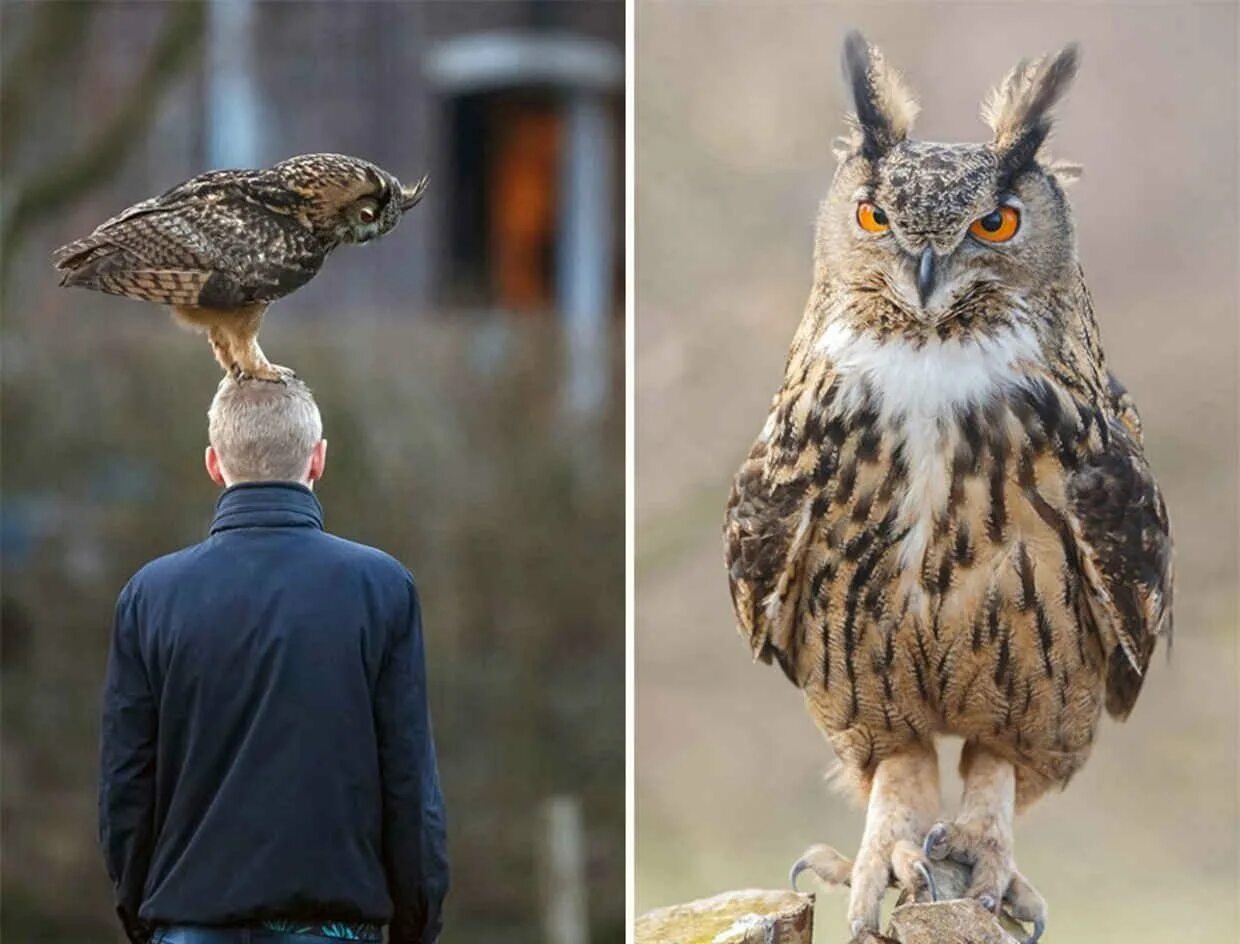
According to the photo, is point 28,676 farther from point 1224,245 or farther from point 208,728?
point 1224,245

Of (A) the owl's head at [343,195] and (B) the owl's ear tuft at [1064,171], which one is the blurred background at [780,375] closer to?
(B) the owl's ear tuft at [1064,171]

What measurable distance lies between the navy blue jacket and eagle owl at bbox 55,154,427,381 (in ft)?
0.78

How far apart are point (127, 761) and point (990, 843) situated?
99 centimetres

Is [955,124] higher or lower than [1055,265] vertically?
higher

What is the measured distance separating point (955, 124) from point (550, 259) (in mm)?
4258

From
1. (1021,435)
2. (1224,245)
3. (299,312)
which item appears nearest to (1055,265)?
(1021,435)

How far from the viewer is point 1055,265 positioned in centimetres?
202

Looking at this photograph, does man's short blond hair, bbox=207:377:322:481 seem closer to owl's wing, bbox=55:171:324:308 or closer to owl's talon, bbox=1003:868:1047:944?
owl's wing, bbox=55:171:324:308

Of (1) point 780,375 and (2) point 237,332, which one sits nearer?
(2) point 237,332

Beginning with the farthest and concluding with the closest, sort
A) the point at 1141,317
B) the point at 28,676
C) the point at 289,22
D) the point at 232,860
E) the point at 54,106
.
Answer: the point at 289,22, the point at 54,106, the point at 28,676, the point at 1141,317, the point at 232,860

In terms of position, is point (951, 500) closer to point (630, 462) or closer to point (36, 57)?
point (630, 462)

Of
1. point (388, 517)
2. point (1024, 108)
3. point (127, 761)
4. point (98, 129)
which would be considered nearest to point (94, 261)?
point (127, 761)

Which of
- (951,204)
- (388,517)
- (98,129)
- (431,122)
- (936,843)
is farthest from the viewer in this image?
(431,122)

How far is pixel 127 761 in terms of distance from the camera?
6.64ft
